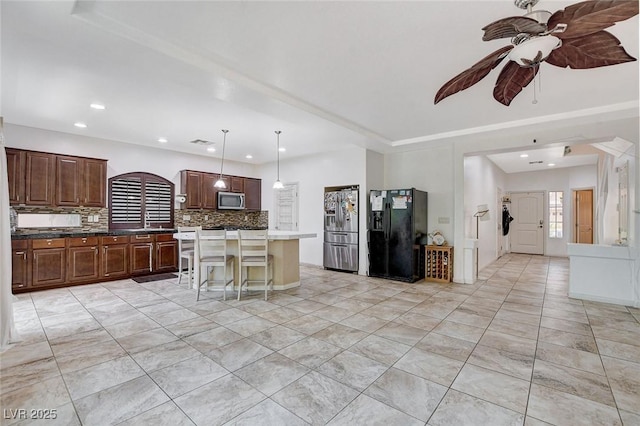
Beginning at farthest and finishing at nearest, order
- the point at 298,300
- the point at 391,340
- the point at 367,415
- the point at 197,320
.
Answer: the point at 298,300
the point at 197,320
the point at 391,340
the point at 367,415

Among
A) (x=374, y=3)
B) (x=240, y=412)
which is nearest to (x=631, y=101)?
(x=374, y=3)

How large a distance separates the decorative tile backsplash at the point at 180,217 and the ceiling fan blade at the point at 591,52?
6771 mm

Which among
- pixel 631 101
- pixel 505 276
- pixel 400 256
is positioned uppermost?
pixel 631 101

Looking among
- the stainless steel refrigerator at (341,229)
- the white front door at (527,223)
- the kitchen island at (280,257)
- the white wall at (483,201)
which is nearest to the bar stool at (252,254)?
the kitchen island at (280,257)

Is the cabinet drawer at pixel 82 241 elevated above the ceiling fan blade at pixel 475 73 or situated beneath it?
situated beneath

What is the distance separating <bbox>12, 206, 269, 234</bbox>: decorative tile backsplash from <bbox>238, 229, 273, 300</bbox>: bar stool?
291 centimetres

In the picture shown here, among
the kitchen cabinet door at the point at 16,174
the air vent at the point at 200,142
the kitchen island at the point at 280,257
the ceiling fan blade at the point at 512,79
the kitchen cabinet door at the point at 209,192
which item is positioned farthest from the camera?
the kitchen cabinet door at the point at 209,192

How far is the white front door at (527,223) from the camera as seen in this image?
9.19m

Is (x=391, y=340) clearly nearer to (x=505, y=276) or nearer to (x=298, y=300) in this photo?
(x=298, y=300)

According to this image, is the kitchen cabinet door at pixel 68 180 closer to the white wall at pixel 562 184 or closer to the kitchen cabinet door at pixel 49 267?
the kitchen cabinet door at pixel 49 267

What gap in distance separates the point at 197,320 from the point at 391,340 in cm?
219

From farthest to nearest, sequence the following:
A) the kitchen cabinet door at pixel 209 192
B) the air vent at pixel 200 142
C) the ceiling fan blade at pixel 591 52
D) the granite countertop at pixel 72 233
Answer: the kitchen cabinet door at pixel 209 192 → the air vent at pixel 200 142 → the granite countertop at pixel 72 233 → the ceiling fan blade at pixel 591 52

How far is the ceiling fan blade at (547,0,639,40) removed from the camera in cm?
153

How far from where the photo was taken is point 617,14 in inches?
63.0
